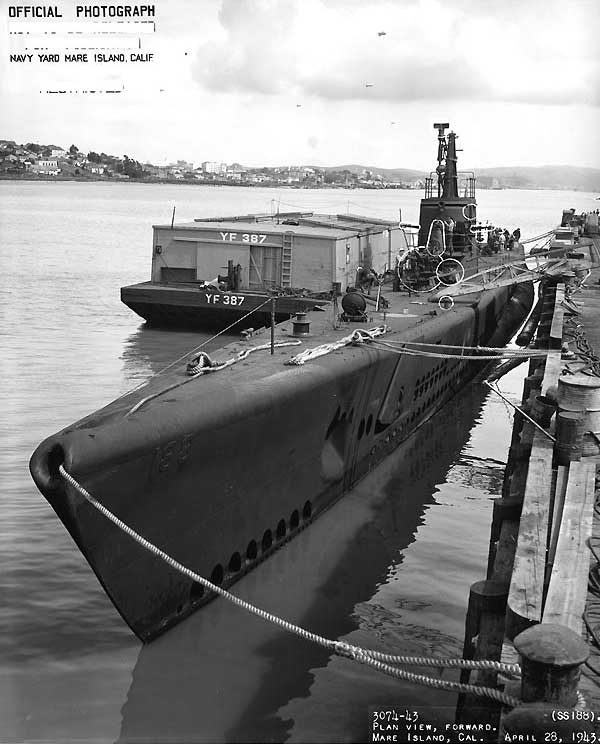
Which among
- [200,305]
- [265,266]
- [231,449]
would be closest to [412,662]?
[231,449]

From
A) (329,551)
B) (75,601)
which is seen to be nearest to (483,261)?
(329,551)

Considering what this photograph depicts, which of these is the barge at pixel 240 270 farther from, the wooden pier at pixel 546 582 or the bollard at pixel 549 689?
the bollard at pixel 549 689

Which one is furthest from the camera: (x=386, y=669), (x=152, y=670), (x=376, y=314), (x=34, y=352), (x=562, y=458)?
(x=34, y=352)

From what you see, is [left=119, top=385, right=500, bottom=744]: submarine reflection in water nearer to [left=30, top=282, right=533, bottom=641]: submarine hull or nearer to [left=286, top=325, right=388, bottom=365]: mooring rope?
[left=30, top=282, right=533, bottom=641]: submarine hull

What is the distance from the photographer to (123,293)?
25969 millimetres

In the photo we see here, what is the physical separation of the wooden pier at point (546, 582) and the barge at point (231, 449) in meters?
2.42

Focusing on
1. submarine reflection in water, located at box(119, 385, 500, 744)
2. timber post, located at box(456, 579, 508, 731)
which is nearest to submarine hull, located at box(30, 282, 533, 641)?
submarine reflection in water, located at box(119, 385, 500, 744)

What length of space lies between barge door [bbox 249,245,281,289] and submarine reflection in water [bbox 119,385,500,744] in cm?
1537

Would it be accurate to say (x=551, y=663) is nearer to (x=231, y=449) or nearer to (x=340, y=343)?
(x=231, y=449)

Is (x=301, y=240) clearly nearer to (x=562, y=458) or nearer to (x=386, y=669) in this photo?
(x=562, y=458)

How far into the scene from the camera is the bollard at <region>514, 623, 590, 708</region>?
15.1 feet

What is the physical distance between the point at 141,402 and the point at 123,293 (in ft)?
60.7

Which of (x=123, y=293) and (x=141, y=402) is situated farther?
(x=123, y=293)

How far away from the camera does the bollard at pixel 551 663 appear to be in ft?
15.1
